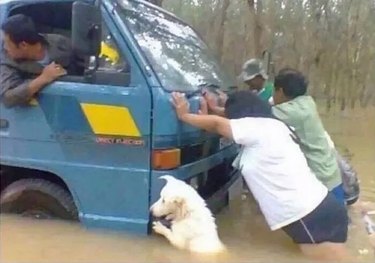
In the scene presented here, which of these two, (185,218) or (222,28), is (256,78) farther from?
(222,28)

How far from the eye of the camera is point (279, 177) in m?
4.55

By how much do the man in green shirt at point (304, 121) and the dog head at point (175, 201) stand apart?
1172 mm

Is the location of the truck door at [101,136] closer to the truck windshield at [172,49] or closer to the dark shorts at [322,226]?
the truck windshield at [172,49]

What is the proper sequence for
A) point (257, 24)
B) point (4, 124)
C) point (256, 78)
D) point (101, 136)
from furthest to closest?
point (257, 24)
point (256, 78)
point (4, 124)
point (101, 136)

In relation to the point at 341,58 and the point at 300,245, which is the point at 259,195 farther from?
the point at 341,58

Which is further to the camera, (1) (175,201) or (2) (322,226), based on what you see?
(2) (322,226)

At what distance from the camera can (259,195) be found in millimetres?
4641

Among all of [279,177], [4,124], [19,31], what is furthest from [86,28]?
[279,177]

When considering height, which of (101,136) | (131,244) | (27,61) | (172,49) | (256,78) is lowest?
(131,244)

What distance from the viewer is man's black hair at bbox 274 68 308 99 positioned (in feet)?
17.5

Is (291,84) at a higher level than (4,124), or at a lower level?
higher

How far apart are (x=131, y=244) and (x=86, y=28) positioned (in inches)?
58.7

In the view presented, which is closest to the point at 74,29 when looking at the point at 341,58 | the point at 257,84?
the point at 257,84

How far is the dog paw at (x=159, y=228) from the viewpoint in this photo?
14.8ft
